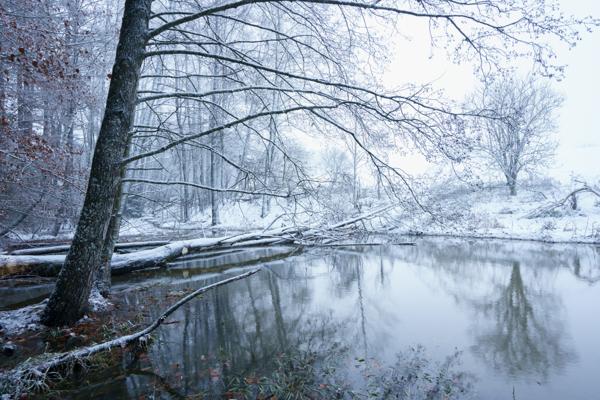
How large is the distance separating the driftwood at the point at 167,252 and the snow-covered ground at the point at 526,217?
3.33 metres

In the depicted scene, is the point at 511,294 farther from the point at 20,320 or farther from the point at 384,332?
the point at 20,320

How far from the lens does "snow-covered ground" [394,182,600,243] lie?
13.9 meters

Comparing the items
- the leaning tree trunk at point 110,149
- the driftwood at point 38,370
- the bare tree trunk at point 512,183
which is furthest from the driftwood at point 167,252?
the bare tree trunk at point 512,183

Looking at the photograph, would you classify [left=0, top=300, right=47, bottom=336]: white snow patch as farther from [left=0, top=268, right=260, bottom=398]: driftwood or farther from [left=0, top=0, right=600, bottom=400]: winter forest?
[left=0, top=268, right=260, bottom=398]: driftwood

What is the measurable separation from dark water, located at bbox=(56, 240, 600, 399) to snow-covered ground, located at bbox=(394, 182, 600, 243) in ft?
13.3

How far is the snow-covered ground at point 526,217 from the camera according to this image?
13874 mm

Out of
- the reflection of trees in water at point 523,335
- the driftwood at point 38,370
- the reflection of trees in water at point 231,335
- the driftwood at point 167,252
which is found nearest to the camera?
the driftwood at point 38,370

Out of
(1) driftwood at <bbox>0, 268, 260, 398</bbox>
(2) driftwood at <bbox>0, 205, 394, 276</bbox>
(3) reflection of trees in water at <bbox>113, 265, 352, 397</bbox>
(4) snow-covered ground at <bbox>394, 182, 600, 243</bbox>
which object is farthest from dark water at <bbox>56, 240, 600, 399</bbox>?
(4) snow-covered ground at <bbox>394, 182, 600, 243</bbox>

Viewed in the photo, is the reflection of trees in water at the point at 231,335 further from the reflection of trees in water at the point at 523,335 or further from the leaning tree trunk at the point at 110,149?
the reflection of trees in water at the point at 523,335

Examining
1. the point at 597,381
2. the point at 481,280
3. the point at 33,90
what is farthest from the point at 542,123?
the point at 33,90

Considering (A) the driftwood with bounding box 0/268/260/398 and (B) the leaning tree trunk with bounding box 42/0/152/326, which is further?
(B) the leaning tree trunk with bounding box 42/0/152/326

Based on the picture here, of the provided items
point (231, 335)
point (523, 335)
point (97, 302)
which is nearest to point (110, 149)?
point (97, 302)

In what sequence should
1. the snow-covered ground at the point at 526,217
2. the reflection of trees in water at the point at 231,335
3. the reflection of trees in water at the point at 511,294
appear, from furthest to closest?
the snow-covered ground at the point at 526,217, the reflection of trees in water at the point at 511,294, the reflection of trees in water at the point at 231,335

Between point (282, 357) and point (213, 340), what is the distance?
1.16 meters
